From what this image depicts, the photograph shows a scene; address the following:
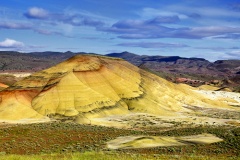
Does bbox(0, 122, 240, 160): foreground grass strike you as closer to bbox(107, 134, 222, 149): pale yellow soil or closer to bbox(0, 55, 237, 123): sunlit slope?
bbox(107, 134, 222, 149): pale yellow soil

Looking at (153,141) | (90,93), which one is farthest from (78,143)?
(90,93)

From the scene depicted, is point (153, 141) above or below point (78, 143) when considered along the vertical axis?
above

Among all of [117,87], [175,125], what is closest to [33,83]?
[117,87]

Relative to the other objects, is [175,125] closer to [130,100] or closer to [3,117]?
[130,100]

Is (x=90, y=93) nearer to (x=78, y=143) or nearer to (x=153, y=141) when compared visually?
(x=78, y=143)

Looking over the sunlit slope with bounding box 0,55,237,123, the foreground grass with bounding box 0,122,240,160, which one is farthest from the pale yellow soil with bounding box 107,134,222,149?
the sunlit slope with bounding box 0,55,237,123

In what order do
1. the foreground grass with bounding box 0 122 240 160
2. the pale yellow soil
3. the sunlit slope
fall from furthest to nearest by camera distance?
1. the sunlit slope
2. the pale yellow soil
3. the foreground grass with bounding box 0 122 240 160

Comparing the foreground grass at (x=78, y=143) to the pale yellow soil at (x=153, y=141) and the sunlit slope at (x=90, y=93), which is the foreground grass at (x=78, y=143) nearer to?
the pale yellow soil at (x=153, y=141)

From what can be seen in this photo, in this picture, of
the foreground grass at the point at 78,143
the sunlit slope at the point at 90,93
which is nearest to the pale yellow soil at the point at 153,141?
the foreground grass at the point at 78,143
